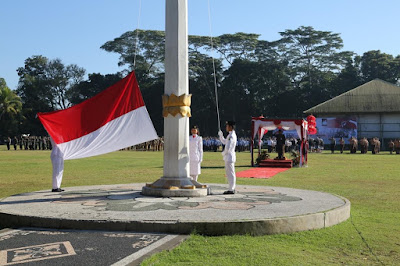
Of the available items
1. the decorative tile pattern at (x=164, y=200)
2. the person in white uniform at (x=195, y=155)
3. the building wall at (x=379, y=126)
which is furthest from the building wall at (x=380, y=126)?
the decorative tile pattern at (x=164, y=200)

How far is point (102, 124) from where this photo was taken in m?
10.3

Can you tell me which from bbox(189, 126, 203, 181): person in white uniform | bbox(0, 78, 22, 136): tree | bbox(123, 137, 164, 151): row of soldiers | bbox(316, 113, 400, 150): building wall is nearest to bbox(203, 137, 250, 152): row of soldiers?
bbox(123, 137, 164, 151): row of soldiers

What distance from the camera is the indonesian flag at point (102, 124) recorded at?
9.95m

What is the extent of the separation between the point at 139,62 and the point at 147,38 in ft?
10.6

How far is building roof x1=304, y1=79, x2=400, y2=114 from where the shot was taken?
45406mm

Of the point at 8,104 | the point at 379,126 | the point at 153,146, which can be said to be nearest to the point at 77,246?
the point at 153,146

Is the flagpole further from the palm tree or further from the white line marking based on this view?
the palm tree

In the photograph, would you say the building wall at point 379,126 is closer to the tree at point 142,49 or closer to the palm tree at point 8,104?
the tree at point 142,49

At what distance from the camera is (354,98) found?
47.4m

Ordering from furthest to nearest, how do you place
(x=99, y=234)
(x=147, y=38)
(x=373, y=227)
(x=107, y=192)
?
1. (x=147, y=38)
2. (x=107, y=192)
3. (x=373, y=227)
4. (x=99, y=234)

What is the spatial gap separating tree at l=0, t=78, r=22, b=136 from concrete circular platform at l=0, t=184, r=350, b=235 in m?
51.4

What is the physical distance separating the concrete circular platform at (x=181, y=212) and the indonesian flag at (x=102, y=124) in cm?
108

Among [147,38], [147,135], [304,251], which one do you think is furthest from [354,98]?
[304,251]

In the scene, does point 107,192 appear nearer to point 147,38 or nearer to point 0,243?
point 0,243
